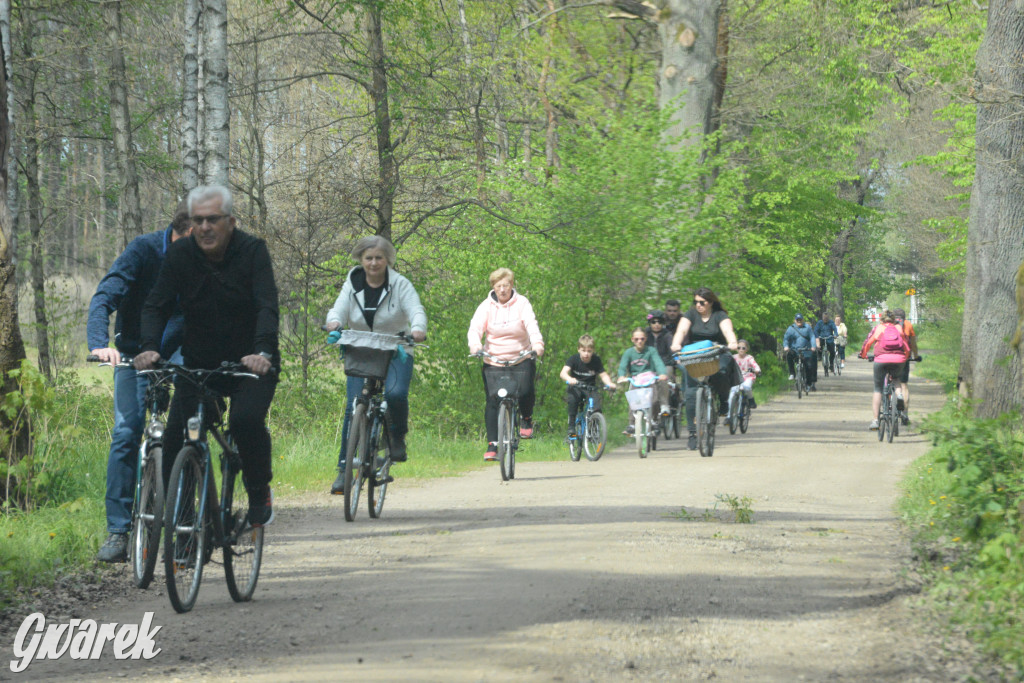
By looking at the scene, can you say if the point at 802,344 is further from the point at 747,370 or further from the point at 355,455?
the point at 355,455

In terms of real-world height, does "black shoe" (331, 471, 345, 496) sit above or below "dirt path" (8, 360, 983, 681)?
above

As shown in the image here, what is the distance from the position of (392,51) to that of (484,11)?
13.4 ft

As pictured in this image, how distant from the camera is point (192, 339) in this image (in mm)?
5797

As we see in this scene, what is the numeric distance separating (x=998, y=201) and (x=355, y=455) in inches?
483

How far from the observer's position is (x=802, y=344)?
30688mm

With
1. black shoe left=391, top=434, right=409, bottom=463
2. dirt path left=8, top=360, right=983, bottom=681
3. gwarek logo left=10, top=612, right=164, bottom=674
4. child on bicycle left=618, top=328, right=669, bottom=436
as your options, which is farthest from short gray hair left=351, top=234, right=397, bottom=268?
child on bicycle left=618, top=328, right=669, bottom=436

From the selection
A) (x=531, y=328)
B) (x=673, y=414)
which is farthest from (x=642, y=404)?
(x=531, y=328)

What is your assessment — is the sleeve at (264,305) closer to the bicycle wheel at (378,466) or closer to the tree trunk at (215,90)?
the bicycle wheel at (378,466)

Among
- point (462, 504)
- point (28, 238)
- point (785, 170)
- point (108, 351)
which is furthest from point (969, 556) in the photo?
point (785, 170)

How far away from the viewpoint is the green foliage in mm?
5367

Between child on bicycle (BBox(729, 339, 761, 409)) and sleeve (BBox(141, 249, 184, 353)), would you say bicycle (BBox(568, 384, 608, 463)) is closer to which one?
child on bicycle (BBox(729, 339, 761, 409))

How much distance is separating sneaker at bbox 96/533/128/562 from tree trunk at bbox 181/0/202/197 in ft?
21.6

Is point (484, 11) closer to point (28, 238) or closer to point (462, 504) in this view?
point (28, 238)

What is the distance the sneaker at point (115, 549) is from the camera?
657 centimetres
